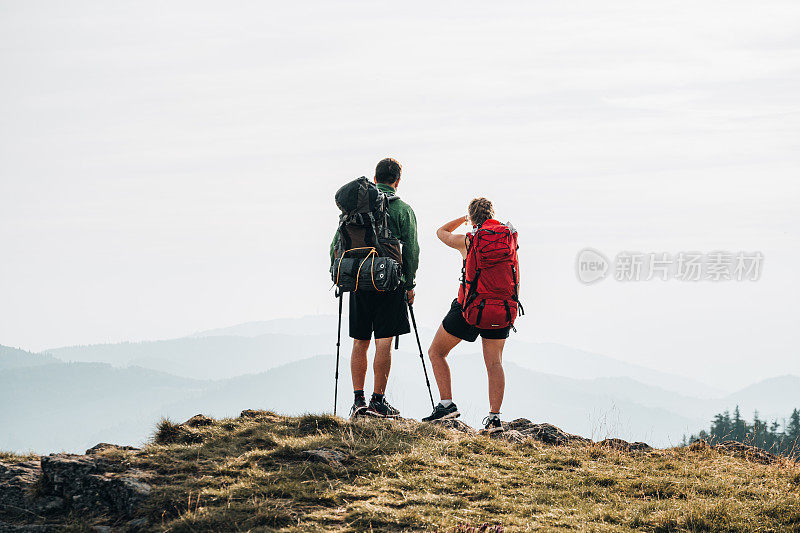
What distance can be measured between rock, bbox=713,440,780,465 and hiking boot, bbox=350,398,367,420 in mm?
6237

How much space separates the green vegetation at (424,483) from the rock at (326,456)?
3 cm

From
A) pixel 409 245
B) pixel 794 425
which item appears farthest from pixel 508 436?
pixel 794 425

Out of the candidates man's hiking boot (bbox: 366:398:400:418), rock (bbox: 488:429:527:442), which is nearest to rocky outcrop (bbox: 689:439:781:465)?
rock (bbox: 488:429:527:442)

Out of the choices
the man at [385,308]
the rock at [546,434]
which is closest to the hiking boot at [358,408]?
the man at [385,308]

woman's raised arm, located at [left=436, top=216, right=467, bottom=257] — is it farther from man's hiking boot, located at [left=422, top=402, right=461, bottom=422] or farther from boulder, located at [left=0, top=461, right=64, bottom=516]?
boulder, located at [left=0, top=461, right=64, bottom=516]

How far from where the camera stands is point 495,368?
12062 mm

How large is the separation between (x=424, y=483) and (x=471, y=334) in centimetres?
342

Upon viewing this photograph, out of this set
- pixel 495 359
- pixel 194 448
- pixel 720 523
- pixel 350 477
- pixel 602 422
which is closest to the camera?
pixel 720 523

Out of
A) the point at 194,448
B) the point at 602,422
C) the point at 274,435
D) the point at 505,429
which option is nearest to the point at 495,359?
the point at 505,429

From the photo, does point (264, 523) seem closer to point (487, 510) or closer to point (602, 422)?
point (487, 510)

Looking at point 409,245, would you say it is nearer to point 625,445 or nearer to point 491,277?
point 491,277

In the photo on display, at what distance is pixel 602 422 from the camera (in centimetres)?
1303

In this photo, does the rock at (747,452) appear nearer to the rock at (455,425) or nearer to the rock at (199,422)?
the rock at (455,425)

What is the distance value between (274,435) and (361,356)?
2.08m
